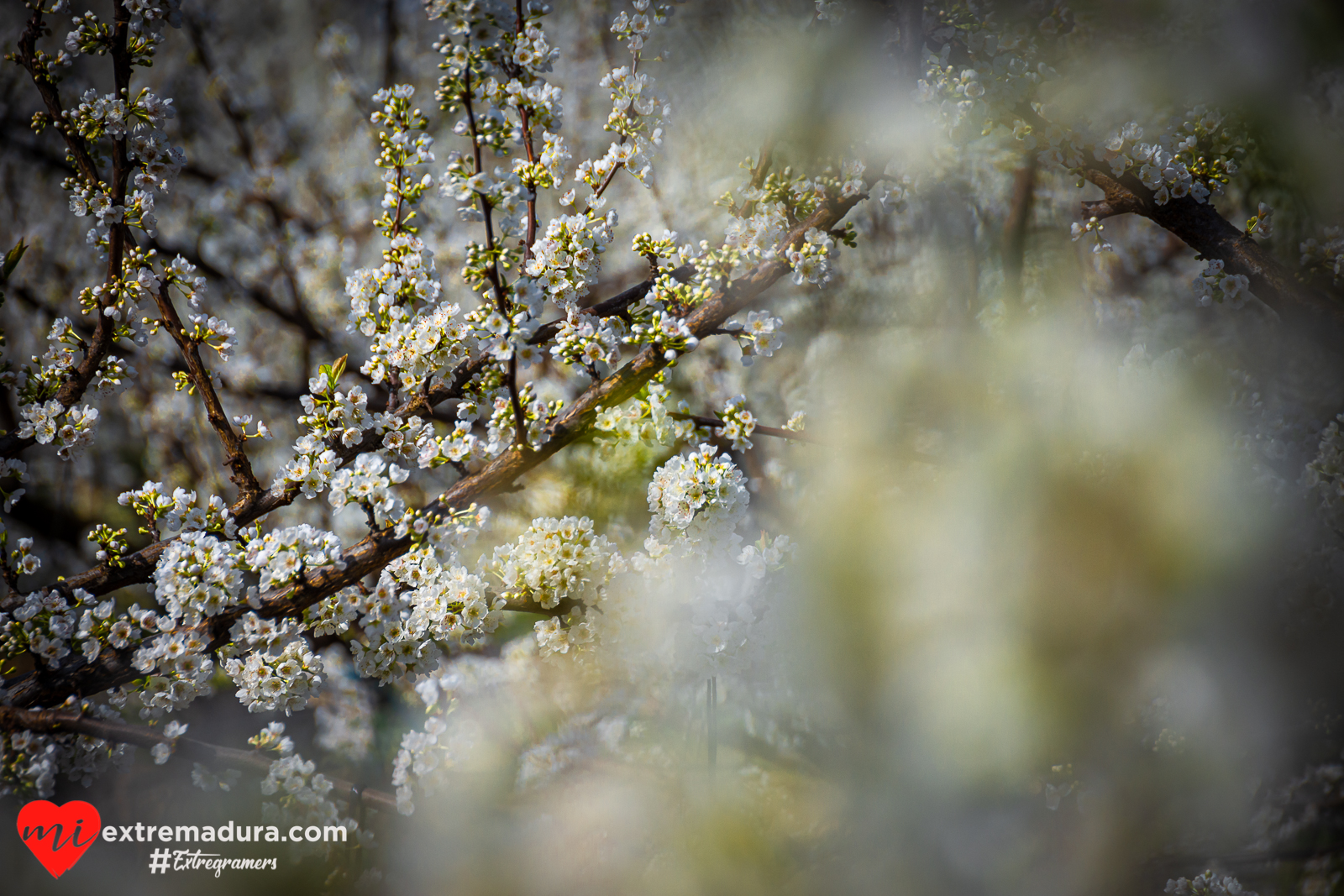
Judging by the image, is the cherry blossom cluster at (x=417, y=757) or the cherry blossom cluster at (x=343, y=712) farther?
the cherry blossom cluster at (x=343, y=712)

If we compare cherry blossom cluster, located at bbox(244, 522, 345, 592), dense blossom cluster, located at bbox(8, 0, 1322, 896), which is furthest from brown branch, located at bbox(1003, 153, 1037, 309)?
cherry blossom cluster, located at bbox(244, 522, 345, 592)

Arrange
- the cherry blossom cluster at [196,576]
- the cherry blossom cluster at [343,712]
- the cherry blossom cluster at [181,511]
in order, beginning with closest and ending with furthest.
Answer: the cherry blossom cluster at [196,576]
the cherry blossom cluster at [181,511]
the cherry blossom cluster at [343,712]

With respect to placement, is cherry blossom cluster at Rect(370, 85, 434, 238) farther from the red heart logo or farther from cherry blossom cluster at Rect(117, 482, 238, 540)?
the red heart logo

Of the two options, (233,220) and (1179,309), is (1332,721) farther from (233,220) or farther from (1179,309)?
(233,220)

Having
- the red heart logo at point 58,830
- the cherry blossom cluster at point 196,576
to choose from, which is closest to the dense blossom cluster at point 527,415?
the cherry blossom cluster at point 196,576

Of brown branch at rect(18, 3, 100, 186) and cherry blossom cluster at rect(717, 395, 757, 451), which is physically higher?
brown branch at rect(18, 3, 100, 186)

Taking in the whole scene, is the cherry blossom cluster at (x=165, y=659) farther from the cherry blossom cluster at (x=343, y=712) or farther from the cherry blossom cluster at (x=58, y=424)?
the cherry blossom cluster at (x=343, y=712)

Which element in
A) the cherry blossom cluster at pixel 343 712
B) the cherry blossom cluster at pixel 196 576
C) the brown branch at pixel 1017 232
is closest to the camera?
the cherry blossom cluster at pixel 196 576
